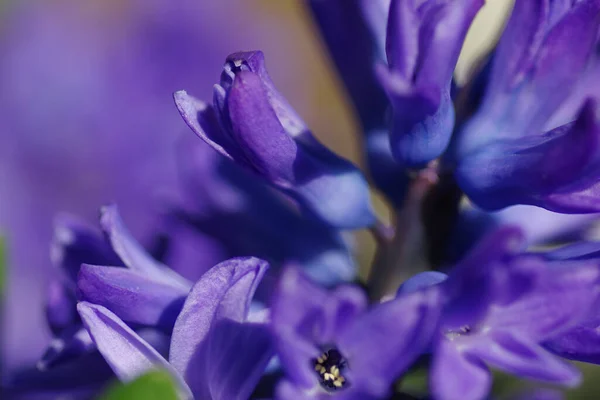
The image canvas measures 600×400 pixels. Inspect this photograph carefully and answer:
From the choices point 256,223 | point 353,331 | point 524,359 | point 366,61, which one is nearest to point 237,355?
point 353,331

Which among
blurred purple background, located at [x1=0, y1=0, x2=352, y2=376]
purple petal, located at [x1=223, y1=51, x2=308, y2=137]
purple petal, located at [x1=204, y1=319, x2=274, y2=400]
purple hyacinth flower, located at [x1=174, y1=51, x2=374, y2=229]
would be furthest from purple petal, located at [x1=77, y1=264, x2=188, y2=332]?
blurred purple background, located at [x1=0, y1=0, x2=352, y2=376]

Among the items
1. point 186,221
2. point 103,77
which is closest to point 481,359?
point 186,221

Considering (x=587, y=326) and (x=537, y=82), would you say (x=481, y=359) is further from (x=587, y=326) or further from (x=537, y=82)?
(x=537, y=82)

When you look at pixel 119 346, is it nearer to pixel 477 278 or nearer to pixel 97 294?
pixel 97 294

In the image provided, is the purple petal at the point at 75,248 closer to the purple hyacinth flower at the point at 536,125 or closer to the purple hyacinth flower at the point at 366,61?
the purple hyacinth flower at the point at 366,61

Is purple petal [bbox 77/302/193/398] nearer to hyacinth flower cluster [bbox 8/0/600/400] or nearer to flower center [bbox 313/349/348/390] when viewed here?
hyacinth flower cluster [bbox 8/0/600/400]
